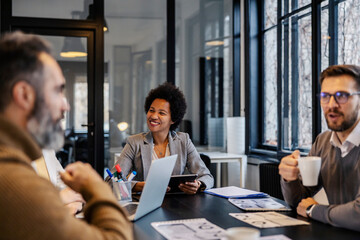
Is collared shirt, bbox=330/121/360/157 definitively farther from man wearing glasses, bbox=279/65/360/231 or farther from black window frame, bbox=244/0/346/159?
black window frame, bbox=244/0/346/159

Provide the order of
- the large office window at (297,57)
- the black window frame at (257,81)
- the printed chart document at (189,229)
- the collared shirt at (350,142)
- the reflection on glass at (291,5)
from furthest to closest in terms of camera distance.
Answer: the black window frame at (257,81) < the reflection on glass at (291,5) < the large office window at (297,57) < the collared shirt at (350,142) < the printed chart document at (189,229)

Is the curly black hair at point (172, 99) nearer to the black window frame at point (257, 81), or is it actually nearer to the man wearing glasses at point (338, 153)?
the man wearing glasses at point (338, 153)

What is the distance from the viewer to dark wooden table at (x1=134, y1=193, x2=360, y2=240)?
1497 mm

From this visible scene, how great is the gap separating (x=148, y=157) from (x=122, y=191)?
0.71 m

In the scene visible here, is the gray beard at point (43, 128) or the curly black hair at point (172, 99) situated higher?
the curly black hair at point (172, 99)

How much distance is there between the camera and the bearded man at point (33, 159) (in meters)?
0.85

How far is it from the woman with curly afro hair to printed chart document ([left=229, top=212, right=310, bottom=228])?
29.0 inches

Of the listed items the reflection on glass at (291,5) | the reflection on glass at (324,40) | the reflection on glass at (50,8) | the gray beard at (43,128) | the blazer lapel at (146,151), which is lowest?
the blazer lapel at (146,151)

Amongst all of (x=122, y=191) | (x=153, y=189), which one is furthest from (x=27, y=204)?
(x=122, y=191)

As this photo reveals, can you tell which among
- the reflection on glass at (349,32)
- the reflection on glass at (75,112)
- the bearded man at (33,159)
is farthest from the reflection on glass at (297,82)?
the bearded man at (33,159)

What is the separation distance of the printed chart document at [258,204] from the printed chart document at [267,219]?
0.08 m

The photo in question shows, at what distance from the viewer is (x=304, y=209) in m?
1.77

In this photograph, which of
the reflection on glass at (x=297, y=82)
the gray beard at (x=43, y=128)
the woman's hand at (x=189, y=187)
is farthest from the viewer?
the reflection on glass at (x=297, y=82)

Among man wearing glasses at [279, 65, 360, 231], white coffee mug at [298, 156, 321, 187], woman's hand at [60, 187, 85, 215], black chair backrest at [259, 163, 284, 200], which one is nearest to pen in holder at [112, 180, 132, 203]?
woman's hand at [60, 187, 85, 215]
